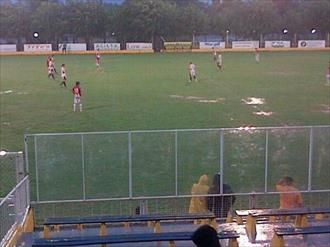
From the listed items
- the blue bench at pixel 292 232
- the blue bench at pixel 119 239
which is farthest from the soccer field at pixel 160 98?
the blue bench at pixel 292 232

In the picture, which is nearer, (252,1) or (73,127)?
(73,127)

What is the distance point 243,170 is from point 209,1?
99353 mm

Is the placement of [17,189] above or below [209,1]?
below

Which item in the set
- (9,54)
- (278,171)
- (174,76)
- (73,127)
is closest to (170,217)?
(278,171)

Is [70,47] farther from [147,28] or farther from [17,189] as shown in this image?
[17,189]

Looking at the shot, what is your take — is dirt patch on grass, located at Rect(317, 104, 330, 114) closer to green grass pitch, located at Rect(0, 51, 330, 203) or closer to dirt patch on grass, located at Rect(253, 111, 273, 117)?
green grass pitch, located at Rect(0, 51, 330, 203)

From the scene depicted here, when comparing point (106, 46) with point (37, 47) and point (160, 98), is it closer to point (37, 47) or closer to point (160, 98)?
point (37, 47)

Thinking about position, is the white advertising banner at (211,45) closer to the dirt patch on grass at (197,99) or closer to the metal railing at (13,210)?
the dirt patch on grass at (197,99)

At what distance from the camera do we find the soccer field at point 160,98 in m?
23.7

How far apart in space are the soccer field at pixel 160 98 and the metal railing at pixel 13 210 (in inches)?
333

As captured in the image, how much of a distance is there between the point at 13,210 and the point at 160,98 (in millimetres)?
20780

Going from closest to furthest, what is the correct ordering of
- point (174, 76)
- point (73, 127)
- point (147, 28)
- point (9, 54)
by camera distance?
point (73, 127), point (174, 76), point (9, 54), point (147, 28)

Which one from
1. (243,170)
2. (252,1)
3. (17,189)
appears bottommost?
(243,170)

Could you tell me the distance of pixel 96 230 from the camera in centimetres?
1133
